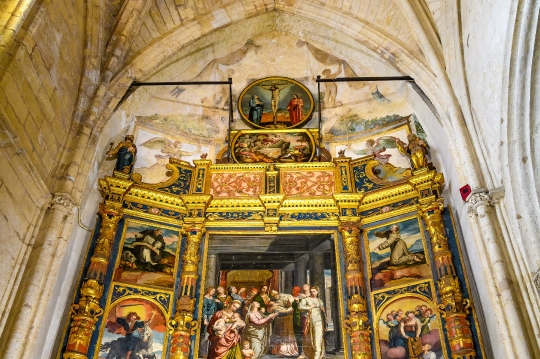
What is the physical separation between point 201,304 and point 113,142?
3.63 metres

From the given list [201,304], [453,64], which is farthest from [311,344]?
[453,64]

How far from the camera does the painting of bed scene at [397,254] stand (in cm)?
830

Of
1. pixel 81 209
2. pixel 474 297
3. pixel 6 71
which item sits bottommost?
pixel 474 297

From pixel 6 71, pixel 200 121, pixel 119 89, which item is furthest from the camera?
pixel 200 121

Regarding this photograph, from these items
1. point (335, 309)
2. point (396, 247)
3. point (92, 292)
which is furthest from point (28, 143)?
point (396, 247)

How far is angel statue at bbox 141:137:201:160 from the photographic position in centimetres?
1030

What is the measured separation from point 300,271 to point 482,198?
9.98ft

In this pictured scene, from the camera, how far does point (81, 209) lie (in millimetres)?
8578

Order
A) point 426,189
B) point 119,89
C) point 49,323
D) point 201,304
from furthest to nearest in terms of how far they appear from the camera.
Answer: point 119,89 → point 426,189 → point 201,304 → point 49,323

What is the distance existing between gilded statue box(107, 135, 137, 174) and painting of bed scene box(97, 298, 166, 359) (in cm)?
244

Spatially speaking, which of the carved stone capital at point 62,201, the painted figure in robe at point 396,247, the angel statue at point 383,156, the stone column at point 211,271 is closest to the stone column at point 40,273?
the carved stone capital at point 62,201

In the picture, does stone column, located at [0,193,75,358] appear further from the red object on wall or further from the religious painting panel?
the red object on wall

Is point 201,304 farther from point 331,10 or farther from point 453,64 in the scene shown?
point 331,10

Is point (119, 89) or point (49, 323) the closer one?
point (49, 323)
